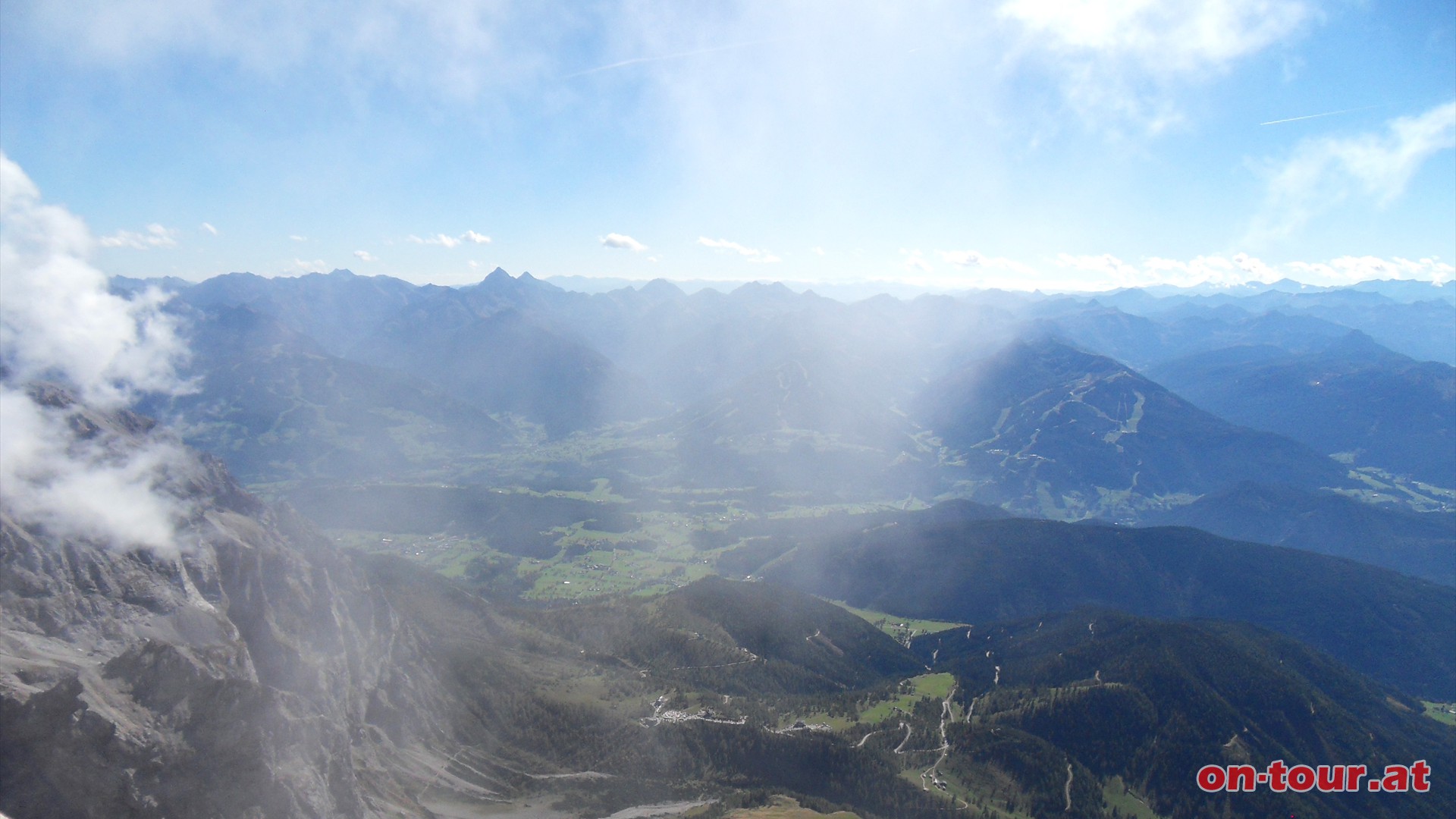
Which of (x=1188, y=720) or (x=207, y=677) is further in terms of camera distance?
(x=1188, y=720)

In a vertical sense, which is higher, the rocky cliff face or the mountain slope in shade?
the rocky cliff face

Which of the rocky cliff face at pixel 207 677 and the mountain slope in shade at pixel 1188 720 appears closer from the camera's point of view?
the rocky cliff face at pixel 207 677

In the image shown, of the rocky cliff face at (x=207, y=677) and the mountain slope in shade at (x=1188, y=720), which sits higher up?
the rocky cliff face at (x=207, y=677)

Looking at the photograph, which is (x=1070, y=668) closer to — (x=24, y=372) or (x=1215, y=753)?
(x=1215, y=753)

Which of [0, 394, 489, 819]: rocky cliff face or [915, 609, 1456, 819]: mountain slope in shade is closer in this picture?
[0, 394, 489, 819]: rocky cliff face

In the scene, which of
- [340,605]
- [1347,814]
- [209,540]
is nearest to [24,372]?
[209,540]
